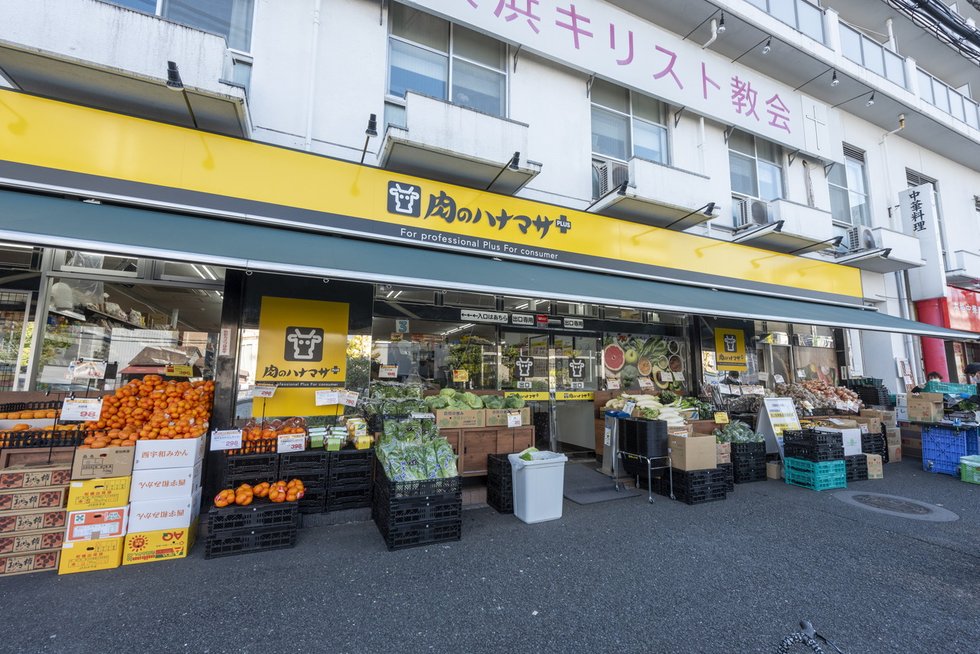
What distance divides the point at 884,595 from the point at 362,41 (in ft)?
30.2

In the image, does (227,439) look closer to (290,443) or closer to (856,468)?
(290,443)

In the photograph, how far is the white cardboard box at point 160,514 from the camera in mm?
4145

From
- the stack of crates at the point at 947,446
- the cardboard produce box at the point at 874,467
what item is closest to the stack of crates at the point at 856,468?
the cardboard produce box at the point at 874,467

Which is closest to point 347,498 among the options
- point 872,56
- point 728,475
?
point 728,475

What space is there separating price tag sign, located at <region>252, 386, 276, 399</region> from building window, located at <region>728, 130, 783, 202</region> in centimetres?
1078

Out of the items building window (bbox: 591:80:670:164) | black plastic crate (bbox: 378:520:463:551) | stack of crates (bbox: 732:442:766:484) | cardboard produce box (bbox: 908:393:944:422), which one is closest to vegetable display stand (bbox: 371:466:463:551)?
black plastic crate (bbox: 378:520:463:551)

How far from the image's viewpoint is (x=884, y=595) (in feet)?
12.0

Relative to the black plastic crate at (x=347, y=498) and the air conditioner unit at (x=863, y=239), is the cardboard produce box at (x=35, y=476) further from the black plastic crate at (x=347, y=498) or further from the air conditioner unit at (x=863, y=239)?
the air conditioner unit at (x=863, y=239)

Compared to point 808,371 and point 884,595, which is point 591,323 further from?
point 808,371

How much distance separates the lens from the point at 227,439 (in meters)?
4.72

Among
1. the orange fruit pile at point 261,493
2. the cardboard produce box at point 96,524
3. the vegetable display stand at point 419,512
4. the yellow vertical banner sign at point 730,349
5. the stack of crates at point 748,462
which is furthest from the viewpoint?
the yellow vertical banner sign at point 730,349

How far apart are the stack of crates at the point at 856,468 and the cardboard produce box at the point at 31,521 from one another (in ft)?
36.4

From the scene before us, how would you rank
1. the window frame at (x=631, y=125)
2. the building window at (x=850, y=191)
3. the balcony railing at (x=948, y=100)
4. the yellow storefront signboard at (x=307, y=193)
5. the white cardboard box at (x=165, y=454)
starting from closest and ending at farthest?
1. the white cardboard box at (x=165, y=454)
2. the yellow storefront signboard at (x=307, y=193)
3. the window frame at (x=631, y=125)
4. the building window at (x=850, y=191)
5. the balcony railing at (x=948, y=100)

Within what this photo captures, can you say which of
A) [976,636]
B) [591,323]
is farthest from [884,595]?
[591,323]
